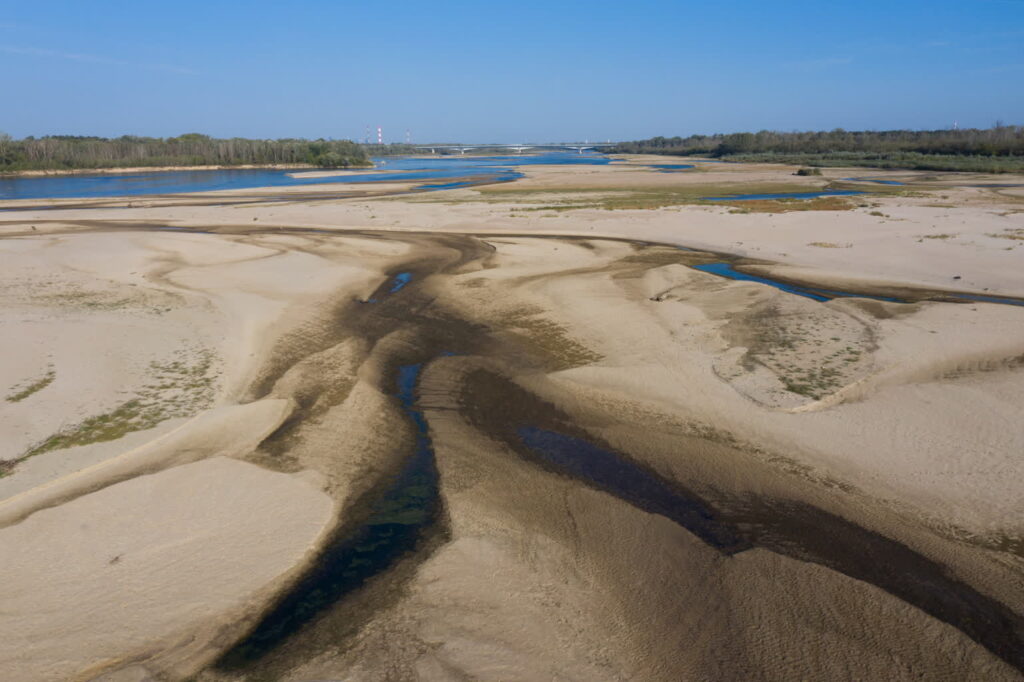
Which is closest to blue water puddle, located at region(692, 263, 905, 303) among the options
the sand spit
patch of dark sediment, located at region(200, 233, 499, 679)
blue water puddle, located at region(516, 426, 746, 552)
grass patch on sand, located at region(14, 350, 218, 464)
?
the sand spit

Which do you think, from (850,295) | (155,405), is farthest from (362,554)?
(850,295)

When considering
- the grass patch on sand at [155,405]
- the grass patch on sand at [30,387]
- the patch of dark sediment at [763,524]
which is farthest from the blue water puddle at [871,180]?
the grass patch on sand at [30,387]

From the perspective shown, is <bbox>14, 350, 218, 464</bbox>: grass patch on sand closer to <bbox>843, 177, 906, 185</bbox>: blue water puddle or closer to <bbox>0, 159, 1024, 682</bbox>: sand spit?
<bbox>0, 159, 1024, 682</bbox>: sand spit

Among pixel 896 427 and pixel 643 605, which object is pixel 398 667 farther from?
pixel 896 427

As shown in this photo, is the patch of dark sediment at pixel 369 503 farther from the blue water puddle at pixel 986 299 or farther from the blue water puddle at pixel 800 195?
the blue water puddle at pixel 800 195

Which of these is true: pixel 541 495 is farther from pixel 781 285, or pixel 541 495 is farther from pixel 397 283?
pixel 781 285

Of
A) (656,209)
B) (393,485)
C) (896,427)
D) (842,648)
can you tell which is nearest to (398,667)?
(393,485)
